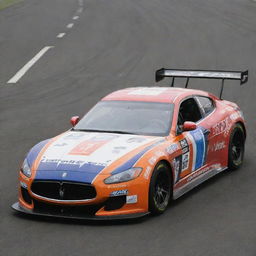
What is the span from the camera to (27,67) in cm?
2412

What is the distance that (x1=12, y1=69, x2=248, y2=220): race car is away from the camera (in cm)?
987

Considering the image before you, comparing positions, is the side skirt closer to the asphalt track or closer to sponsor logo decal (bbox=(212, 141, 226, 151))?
the asphalt track

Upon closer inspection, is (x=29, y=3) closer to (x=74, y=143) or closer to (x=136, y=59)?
(x=136, y=59)

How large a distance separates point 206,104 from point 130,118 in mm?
1615

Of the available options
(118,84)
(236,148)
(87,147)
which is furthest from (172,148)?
(118,84)

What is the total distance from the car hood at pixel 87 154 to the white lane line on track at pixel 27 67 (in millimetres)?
11528

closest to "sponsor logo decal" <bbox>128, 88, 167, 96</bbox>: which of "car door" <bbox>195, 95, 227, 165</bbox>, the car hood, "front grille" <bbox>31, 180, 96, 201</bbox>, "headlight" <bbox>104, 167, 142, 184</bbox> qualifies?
"car door" <bbox>195, 95, 227, 165</bbox>

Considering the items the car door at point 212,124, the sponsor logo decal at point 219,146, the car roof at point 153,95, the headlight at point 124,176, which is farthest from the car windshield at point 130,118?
the headlight at point 124,176

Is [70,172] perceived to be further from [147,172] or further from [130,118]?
[130,118]

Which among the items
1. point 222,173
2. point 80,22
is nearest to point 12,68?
point 80,22

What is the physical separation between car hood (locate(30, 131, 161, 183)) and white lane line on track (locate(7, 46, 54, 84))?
11.5 meters

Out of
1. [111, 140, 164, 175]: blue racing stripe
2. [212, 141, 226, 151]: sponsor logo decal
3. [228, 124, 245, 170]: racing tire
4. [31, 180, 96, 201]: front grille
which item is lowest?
[228, 124, 245, 170]: racing tire

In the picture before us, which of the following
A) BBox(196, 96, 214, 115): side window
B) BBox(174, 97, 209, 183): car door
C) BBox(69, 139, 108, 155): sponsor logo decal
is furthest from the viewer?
BBox(196, 96, 214, 115): side window

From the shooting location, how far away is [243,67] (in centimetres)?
2312
